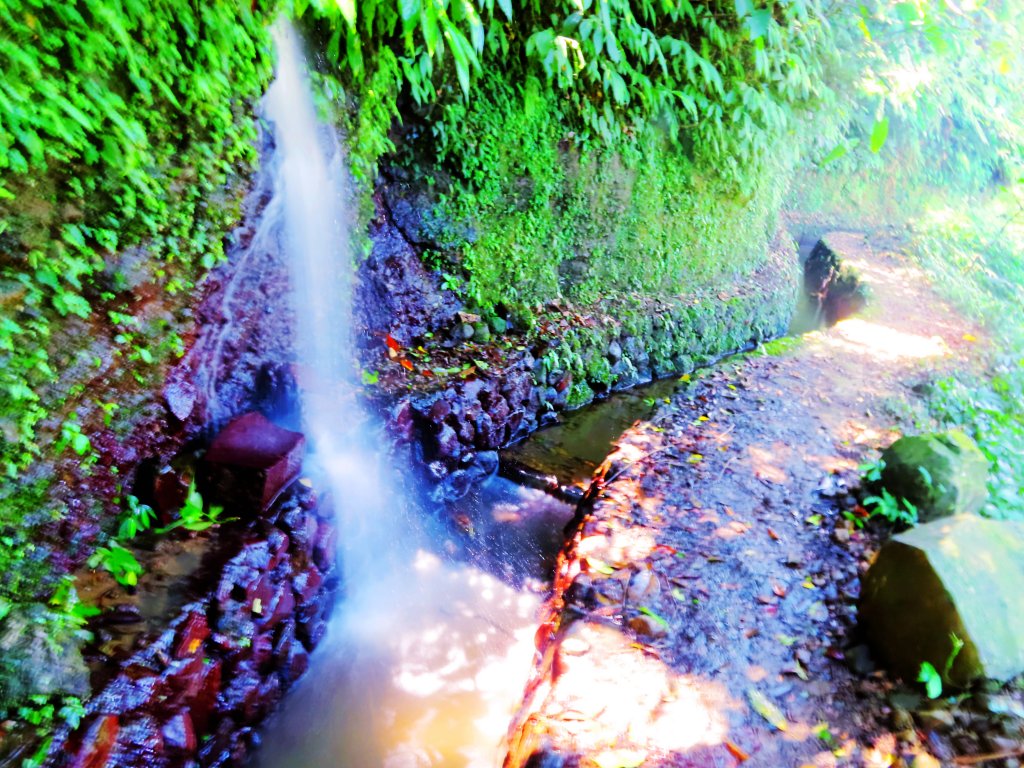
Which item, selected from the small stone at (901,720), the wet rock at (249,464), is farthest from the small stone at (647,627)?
the wet rock at (249,464)

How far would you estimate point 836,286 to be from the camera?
1201 centimetres

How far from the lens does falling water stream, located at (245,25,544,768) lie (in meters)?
3.00

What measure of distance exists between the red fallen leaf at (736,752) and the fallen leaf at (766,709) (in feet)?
0.80

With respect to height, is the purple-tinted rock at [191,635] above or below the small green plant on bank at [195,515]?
below

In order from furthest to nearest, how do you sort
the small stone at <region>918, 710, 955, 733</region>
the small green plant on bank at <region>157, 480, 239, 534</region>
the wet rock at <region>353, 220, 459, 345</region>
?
the wet rock at <region>353, 220, 459, 345</region> → the small green plant on bank at <region>157, 480, 239, 534</region> → the small stone at <region>918, 710, 955, 733</region>

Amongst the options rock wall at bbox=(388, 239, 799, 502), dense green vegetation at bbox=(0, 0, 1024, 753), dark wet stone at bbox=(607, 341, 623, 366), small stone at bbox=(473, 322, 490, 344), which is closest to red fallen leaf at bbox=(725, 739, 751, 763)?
dense green vegetation at bbox=(0, 0, 1024, 753)

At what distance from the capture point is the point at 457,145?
5773 millimetres

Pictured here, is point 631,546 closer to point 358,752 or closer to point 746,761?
point 746,761

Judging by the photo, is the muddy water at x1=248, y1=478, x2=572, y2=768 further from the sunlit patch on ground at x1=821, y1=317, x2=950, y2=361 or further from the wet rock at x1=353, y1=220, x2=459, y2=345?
the sunlit patch on ground at x1=821, y1=317, x2=950, y2=361

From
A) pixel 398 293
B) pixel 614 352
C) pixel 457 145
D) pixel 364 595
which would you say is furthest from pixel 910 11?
pixel 364 595

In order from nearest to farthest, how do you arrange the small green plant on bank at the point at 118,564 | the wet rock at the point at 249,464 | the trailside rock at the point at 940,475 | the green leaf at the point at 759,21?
the small green plant on bank at the point at 118,564
the wet rock at the point at 249,464
the trailside rock at the point at 940,475
the green leaf at the point at 759,21

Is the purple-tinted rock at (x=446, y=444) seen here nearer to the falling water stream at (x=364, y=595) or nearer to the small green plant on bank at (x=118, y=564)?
the falling water stream at (x=364, y=595)

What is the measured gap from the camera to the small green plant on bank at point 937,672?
94.5 inches

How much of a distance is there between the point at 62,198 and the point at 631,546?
366cm
